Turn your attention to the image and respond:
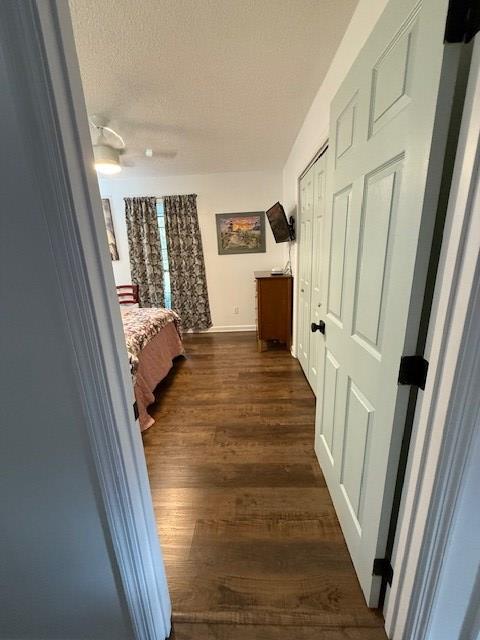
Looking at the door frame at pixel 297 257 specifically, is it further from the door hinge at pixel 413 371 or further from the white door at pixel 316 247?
the door hinge at pixel 413 371

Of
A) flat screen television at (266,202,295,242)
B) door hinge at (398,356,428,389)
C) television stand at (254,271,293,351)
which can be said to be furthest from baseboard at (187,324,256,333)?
door hinge at (398,356,428,389)

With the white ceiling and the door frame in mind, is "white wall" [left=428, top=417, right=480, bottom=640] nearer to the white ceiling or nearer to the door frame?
the white ceiling

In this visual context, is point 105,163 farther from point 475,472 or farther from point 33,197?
point 475,472

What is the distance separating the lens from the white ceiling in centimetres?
123

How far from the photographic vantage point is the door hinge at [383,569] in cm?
93

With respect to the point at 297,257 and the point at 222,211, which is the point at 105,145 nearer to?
the point at 222,211

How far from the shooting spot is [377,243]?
0.87 metres

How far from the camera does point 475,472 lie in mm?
647

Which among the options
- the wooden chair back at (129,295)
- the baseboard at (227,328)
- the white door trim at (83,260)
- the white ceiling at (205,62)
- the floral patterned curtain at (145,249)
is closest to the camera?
the white door trim at (83,260)

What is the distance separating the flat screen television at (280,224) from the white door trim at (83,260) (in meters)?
2.73

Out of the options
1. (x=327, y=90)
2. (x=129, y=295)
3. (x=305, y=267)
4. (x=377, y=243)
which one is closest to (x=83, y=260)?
(x=377, y=243)

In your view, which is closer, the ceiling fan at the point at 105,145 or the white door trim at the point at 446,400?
A: the white door trim at the point at 446,400

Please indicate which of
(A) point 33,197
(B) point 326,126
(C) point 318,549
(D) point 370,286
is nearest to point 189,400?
(C) point 318,549

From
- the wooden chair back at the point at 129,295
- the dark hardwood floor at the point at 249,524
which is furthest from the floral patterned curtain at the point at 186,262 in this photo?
the dark hardwood floor at the point at 249,524
